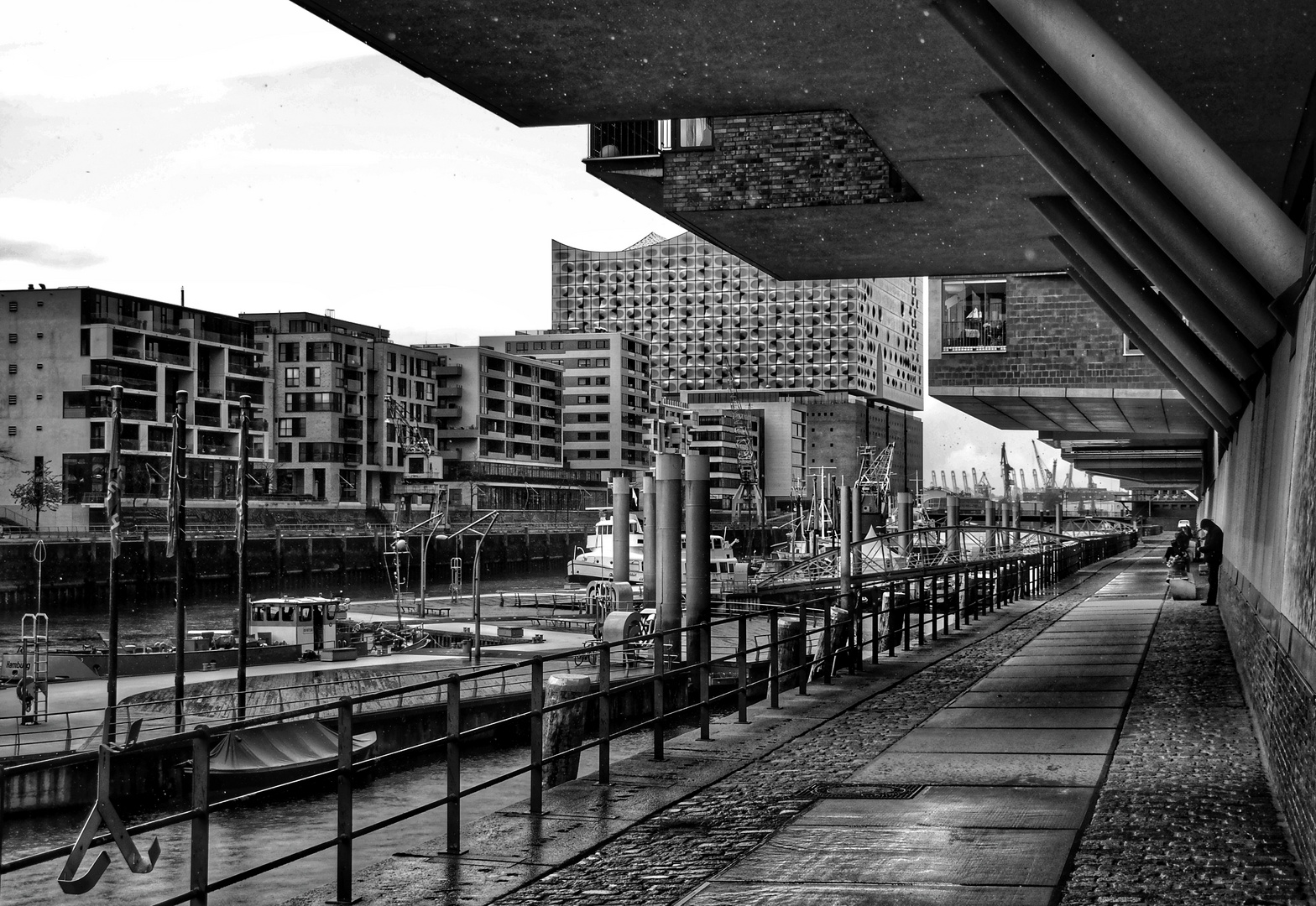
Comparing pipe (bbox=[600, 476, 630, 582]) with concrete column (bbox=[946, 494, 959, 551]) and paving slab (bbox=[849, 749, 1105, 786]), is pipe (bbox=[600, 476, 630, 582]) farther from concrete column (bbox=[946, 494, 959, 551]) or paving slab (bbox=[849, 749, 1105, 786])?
paving slab (bbox=[849, 749, 1105, 786])

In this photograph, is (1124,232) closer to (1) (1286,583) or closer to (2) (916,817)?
(1) (1286,583)

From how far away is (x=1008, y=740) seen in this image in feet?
37.1

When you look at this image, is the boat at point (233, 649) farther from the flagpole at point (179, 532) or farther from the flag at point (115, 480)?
the flag at point (115, 480)

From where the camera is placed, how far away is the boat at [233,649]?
37.9 meters

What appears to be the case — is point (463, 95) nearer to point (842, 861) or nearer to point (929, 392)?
point (842, 861)

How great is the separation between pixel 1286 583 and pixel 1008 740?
3.16 meters

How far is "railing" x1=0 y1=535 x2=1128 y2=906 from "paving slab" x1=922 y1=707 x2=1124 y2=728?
1.73m

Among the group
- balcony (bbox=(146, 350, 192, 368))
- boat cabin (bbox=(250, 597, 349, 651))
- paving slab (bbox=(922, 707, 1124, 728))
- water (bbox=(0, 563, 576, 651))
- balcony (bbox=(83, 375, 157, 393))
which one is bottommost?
water (bbox=(0, 563, 576, 651))

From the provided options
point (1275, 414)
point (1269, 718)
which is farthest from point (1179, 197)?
point (1269, 718)

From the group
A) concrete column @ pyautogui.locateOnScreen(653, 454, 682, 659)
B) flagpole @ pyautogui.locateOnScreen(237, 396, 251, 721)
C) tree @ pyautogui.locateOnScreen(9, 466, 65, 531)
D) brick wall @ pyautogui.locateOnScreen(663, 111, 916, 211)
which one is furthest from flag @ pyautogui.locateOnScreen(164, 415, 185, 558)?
tree @ pyautogui.locateOnScreen(9, 466, 65, 531)

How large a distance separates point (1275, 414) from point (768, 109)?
5.74m

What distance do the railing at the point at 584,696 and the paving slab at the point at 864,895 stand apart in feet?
5.26

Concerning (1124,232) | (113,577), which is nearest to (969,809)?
(1124,232)

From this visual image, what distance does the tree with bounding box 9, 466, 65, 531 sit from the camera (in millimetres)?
82875
